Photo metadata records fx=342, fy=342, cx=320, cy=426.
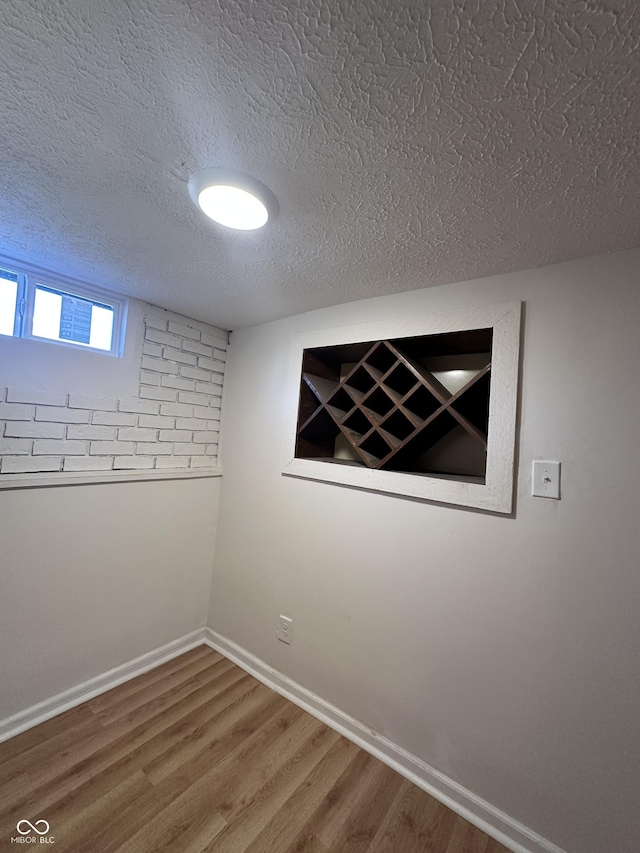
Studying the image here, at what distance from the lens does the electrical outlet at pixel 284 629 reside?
1937mm

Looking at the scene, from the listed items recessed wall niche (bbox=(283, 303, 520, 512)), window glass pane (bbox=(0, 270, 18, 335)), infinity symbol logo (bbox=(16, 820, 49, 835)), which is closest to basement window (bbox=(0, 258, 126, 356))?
window glass pane (bbox=(0, 270, 18, 335))

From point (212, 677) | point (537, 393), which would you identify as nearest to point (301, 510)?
point (212, 677)

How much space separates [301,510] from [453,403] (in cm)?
101

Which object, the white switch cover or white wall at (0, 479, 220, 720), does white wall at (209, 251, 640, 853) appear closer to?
the white switch cover

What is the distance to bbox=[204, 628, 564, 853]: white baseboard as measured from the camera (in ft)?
4.02

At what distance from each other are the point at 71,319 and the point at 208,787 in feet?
7.30

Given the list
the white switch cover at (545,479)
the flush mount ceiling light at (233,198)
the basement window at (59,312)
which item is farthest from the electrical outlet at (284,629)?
the flush mount ceiling light at (233,198)

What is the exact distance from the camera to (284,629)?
1958mm

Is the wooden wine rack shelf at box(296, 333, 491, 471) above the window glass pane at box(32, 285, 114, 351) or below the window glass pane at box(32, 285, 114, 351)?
below

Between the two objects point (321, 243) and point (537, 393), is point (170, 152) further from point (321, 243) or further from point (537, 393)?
point (537, 393)

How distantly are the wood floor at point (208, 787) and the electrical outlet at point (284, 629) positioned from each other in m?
0.31

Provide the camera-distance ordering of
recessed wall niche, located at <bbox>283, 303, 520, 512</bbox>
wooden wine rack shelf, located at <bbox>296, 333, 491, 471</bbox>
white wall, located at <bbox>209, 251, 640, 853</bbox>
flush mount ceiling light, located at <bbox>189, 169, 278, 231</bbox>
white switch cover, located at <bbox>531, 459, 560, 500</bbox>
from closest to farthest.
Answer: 1. flush mount ceiling light, located at <bbox>189, 169, 278, 231</bbox>
2. white wall, located at <bbox>209, 251, 640, 853</bbox>
3. white switch cover, located at <bbox>531, 459, 560, 500</bbox>
4. recessed wall niche, located at <bbox>283, 303, 520, 512</bbox>
5. wooden wine rack shelf, located at <bbox>296, 333, 491, 471</bbox>

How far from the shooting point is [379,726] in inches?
62.4

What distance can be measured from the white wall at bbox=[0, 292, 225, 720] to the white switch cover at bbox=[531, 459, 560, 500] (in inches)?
75.6
